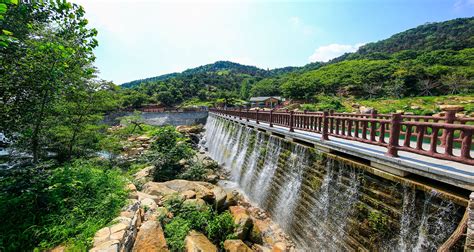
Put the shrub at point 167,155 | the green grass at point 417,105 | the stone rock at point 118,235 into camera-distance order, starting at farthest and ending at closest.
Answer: the green grass at point 417,105 < the shrub at point 167,155 < the stone rock at point 118,235

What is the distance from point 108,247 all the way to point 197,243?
7.70 feet

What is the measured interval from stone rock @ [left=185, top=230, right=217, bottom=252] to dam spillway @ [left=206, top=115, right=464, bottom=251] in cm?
306

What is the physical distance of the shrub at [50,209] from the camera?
3711mm

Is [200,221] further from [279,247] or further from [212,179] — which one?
[212,179]

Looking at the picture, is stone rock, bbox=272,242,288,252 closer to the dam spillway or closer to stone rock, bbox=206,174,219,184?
the dam spillway

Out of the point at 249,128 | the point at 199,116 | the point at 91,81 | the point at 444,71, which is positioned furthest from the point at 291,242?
the point at 444,71

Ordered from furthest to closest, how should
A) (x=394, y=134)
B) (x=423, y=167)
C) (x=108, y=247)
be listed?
(x=394, y=134)
(x=423, y=167)
(x=108, y=247)

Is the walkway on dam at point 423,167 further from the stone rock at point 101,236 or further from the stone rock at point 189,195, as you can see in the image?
the stone rock at point 101,236

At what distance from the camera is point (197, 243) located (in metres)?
5.16

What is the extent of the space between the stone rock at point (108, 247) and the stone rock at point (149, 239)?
70 centimetres

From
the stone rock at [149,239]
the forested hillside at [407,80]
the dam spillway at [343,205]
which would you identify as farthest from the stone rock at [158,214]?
the forested hillside at [407,80]

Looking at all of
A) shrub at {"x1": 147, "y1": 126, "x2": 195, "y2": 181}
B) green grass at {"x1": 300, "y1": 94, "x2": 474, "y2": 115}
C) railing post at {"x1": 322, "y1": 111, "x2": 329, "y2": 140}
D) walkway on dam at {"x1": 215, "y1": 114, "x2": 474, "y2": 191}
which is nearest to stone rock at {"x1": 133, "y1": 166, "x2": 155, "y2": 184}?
shrub at {"x1": 147, "y1": 126, "x2": 195, "y2": 181}

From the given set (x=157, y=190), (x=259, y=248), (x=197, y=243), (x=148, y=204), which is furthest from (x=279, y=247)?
(x=157, y=190)

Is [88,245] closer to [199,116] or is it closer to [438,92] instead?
[199,116]
